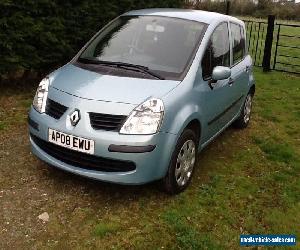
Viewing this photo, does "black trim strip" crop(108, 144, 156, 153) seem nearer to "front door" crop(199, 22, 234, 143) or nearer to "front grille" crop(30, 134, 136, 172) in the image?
"front grille" crop(30, 134, 136, 172)

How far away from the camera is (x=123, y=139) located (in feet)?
12.6

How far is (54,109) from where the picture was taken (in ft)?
13.8

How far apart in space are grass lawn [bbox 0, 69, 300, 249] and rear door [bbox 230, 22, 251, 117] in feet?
2.31

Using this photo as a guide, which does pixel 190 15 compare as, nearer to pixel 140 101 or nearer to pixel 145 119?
pixel 140 101

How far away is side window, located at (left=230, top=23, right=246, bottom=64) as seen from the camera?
19.3 feet

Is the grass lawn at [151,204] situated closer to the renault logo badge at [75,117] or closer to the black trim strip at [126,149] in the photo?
the black trim strip at [126,149]

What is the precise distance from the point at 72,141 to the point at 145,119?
69 cm

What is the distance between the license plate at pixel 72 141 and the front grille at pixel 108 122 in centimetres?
16

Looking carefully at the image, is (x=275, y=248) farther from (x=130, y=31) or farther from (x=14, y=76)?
(x=14, y=76)

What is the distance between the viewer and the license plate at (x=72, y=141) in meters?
3.87

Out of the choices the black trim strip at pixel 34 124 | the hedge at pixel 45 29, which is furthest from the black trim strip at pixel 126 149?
the hedge at pixel 45 29

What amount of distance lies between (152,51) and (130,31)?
0.52 metres

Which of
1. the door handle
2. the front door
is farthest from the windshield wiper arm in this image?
the door handle

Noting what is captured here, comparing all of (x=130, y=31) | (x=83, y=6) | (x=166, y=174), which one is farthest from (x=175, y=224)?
(x=83, y=6)
